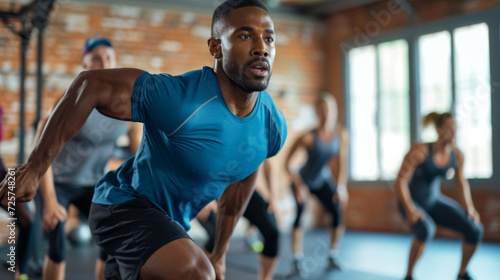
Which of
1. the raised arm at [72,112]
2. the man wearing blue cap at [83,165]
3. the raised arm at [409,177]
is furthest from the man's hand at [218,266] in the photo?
the raised arm at [409,177]

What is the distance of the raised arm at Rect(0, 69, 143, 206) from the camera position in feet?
4.18

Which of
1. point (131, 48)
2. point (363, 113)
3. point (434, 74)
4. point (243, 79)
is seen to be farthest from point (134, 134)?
point (363, 113)

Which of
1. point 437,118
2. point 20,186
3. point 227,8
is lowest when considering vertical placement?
point 20,186

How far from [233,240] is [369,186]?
2.25m

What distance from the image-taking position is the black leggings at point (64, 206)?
2688 millimetres

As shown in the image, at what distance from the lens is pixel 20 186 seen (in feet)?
4.12

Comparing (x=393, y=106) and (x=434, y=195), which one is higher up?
(x=393, y=106)

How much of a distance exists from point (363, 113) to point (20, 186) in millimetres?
7076

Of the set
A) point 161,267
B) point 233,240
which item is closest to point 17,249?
point 161,267

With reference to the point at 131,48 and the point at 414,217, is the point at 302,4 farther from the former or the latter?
the point at 414,217

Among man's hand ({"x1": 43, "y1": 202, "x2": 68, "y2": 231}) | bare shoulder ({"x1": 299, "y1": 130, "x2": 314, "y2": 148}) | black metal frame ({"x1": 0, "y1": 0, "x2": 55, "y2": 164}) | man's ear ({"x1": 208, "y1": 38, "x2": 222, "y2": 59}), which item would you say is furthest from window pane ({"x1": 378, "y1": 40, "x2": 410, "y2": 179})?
man's ear ({"x1": 208, "y1": 38, "x2": 222, "y2": 59})

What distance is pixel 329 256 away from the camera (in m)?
4.81

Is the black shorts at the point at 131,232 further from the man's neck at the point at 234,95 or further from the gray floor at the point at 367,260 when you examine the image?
the gray floor at the point at 367,260

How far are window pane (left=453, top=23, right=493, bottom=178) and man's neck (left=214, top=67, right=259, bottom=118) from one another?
520 cm
